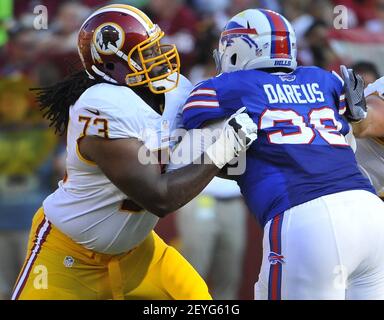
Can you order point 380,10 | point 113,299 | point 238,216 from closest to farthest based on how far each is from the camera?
point 113,299 < point 238,216 < point 380,10

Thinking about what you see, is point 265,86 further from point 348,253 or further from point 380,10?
point 380,10

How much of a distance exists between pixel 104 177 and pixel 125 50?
1.87 ft

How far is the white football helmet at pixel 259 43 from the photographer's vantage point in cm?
420

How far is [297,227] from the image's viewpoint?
393 cm

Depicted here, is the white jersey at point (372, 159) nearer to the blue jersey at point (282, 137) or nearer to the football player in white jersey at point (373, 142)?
the football player in white jersey at point (373, 142)

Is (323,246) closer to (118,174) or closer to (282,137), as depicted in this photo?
(282,137)

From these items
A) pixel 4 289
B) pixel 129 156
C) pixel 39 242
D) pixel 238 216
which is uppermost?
pixel 129 156

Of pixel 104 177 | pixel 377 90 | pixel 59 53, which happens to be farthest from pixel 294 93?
pixel 59 53

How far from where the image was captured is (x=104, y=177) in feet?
13.8

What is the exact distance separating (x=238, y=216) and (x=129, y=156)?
115 inches

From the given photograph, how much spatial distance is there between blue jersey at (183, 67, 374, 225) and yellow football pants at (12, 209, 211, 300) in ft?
1.81

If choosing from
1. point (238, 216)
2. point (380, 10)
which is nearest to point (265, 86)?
point (238, 216)

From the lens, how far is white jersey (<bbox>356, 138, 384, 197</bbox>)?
4.73 meters

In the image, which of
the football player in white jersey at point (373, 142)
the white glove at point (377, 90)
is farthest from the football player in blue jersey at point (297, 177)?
the white glove at point (377, 90)
